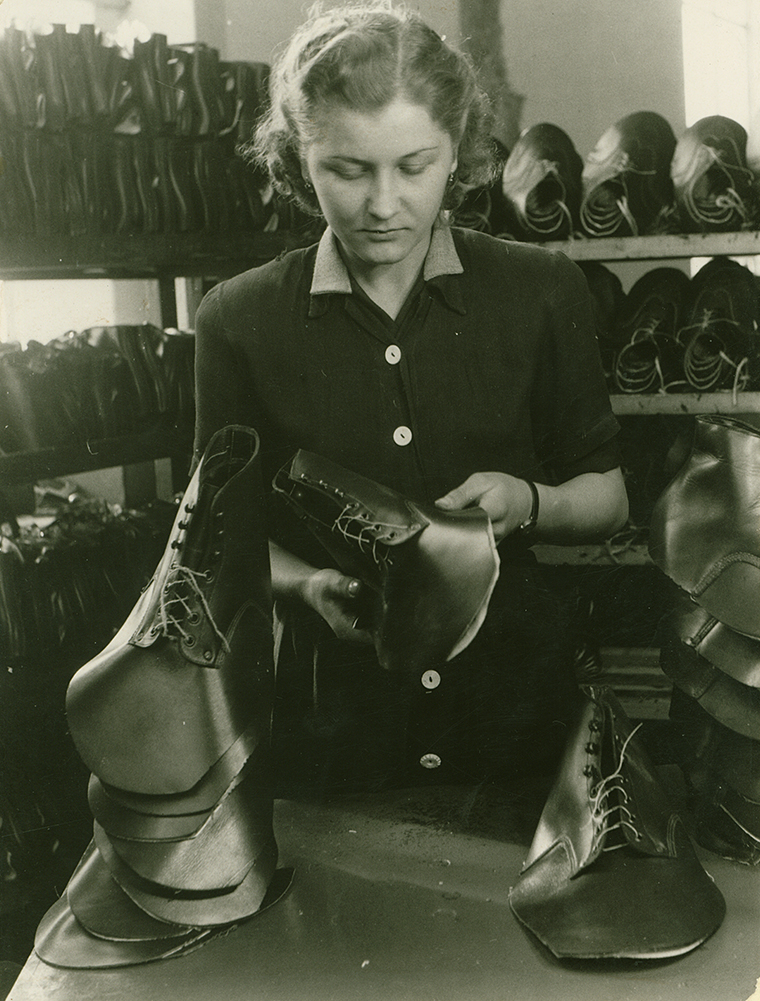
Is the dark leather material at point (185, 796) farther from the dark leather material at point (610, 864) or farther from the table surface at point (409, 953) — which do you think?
the dark leather material at point (610, 864)

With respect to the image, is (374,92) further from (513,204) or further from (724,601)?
(513,204)

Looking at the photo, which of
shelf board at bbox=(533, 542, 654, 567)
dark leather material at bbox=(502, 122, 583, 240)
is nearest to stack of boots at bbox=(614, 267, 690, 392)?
dark leather material at bbox=(502, 122, 583, 240)

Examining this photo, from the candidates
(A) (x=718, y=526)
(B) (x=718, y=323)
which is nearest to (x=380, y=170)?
(A) (x=718, y=526)

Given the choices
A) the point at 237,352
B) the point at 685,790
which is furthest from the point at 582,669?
the point at 237,352

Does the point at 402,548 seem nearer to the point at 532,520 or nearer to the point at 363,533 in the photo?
the point at 363,533

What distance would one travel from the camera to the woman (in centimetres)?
83

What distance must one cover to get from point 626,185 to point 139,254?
707mm

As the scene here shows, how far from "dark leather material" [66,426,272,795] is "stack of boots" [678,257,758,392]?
0.64m

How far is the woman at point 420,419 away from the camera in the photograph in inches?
32.8

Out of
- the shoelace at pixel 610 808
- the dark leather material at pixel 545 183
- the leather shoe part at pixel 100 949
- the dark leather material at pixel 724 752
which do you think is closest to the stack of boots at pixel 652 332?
the dark leather material at pixel 545 183

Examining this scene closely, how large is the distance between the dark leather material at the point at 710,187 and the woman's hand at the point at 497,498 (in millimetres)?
572

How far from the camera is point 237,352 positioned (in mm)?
859

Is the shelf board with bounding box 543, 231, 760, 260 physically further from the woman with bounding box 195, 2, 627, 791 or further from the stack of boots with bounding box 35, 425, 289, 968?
the stack of boots with bounding box 35, 425, 289, 968

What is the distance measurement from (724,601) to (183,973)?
54 centimetres
